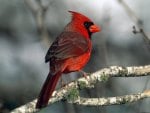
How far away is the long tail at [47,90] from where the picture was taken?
171 inches

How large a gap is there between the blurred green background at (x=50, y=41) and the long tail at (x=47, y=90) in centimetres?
210

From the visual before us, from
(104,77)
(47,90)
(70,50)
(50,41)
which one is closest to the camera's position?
(47,90)

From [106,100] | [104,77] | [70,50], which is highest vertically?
[70,50]

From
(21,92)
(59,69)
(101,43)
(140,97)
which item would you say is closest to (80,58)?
(59,69)

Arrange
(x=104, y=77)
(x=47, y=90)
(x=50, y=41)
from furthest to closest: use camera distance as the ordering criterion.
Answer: (x=50, y=41)
(x=104, y=77)
(x=47, y=90)

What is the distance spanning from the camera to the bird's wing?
503cm

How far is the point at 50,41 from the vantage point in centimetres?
713

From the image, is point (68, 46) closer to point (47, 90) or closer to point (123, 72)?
point (123, 72)

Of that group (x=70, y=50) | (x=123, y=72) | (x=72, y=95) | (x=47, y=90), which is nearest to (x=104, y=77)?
(x=123, y=72)

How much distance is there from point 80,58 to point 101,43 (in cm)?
126

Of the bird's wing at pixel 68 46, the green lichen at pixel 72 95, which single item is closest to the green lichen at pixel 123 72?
the green lichen at pixel 72 95

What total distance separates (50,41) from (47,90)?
2.67 meters

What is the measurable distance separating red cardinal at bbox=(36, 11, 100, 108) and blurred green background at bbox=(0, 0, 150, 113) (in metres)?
1.31

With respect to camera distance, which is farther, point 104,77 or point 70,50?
point 70,50
